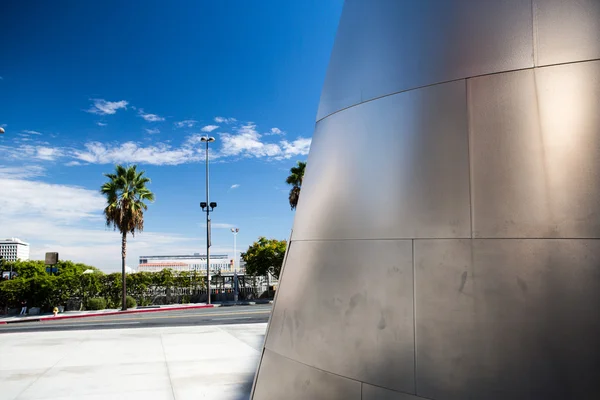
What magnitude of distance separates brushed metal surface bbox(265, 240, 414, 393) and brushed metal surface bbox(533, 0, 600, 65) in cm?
166

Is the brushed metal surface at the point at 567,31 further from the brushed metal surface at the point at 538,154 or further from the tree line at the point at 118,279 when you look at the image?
the tree line at the point at 118,279

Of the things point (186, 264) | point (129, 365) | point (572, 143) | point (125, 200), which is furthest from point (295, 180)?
point (186, 264)

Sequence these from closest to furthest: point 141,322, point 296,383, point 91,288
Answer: point 296,383 < point 141,322 < point 91,288

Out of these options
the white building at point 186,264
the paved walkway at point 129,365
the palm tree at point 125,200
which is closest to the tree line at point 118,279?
the palm tree at point 125,200

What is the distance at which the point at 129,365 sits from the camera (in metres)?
9.00

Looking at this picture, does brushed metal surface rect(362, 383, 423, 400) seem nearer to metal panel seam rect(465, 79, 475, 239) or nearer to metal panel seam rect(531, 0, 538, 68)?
metal panel seam rect(465, 79, 475, 239)

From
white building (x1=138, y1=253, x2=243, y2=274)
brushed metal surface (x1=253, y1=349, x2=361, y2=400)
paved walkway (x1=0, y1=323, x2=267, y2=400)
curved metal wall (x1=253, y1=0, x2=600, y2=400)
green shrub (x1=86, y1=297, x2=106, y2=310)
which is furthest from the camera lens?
white building (x1=138, y1=253, x2=243, y2=274)

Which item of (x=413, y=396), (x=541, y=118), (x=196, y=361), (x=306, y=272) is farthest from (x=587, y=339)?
(x=196, y=361)

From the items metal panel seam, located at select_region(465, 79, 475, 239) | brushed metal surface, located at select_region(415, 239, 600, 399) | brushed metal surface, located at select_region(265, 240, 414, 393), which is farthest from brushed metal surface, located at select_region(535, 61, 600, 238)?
brushed metal surface, located at select_region(265, 240, 414, 393)

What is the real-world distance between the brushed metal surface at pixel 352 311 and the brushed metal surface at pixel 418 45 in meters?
1.41

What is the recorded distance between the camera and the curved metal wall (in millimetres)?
2631

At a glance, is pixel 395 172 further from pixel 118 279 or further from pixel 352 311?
pixel 118 279

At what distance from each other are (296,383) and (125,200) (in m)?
31.1

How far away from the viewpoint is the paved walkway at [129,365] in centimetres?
700
